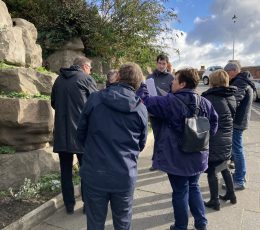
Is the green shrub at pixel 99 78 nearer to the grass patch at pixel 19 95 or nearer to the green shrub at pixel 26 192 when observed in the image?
the grass patch at pixel 19 95

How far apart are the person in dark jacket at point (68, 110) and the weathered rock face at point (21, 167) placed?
917 mm

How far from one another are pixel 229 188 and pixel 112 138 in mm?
2482

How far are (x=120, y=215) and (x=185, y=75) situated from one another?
1.55 m

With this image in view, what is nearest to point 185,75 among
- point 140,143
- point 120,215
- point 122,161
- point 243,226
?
point 140,143

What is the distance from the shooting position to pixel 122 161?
115 inches

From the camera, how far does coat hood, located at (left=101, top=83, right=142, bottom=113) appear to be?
2889 millimetres

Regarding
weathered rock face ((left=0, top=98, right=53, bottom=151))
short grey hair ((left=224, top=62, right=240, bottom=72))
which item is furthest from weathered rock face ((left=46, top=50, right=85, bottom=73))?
short grey hair ((left=224, top=62, right=240, bottom=72))

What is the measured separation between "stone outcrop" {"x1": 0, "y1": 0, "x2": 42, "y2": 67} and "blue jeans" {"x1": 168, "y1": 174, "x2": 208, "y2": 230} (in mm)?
3678

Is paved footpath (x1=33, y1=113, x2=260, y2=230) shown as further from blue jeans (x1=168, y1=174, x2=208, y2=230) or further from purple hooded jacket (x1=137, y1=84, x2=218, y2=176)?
purple hooded jacket (x1=137, y1=84, x2=218, y2=176)

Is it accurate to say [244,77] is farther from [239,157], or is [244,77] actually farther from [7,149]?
[7,149]

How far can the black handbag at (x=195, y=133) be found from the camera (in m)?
3.51

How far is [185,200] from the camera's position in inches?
143

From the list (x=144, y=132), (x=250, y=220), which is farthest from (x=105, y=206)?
(x=250, y=220)

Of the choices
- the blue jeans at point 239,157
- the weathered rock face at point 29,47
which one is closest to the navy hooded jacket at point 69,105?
the blue jeans at point 239,157
